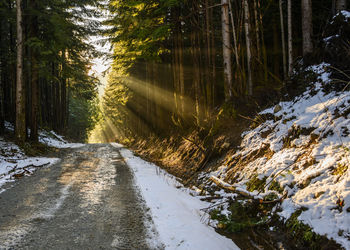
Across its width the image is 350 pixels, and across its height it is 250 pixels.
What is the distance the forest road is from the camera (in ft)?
12.8

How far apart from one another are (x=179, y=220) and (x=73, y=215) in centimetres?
214

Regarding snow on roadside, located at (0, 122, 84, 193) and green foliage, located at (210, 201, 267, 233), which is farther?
snow on roadside, located at (0, 122, 84, 193)

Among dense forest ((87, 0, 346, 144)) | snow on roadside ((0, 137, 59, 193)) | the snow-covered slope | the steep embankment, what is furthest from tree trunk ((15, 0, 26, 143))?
the snow-covered slope

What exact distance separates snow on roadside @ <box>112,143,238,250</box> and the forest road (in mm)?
275

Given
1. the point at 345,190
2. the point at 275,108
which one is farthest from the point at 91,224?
the point at 275,108

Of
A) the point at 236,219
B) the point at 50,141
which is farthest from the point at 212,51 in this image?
the point at 50,141

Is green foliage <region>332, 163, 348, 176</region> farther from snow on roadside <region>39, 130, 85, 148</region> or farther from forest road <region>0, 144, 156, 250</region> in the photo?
snow on roadside <region>39, 130, 85, 148</region>

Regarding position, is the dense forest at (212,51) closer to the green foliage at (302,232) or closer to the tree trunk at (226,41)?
the tree trunk at (226,41)

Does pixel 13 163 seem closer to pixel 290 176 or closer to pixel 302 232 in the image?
pixel 290 176

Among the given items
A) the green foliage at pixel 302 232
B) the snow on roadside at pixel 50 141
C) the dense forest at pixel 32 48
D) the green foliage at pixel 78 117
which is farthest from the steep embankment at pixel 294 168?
the green foliage at pixel 78 117

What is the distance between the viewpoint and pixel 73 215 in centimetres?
500

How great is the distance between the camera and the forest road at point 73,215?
3896 millimetres

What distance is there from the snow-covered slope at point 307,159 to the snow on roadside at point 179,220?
3.73 feet

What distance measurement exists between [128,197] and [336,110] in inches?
204
